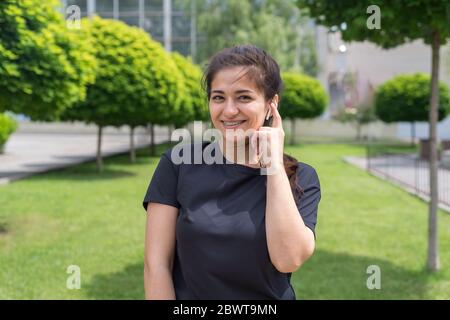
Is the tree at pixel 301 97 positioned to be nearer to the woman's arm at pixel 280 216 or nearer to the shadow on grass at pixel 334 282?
the shadow on grass at pixel 334 282

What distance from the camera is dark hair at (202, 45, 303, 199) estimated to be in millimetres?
2010

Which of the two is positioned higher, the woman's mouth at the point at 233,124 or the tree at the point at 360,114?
the tree at the point at 360,114

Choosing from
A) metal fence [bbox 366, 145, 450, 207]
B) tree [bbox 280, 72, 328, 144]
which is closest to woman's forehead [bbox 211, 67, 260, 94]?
metal fence [bbox 366, 145, 450, 207]

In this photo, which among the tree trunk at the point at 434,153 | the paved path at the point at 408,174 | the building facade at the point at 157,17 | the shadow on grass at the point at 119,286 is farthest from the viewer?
the building facade at the point at 157,17

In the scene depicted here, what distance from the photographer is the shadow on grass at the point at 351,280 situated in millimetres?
6055

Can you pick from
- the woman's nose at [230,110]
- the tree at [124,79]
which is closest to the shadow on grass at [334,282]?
the woman's nose at [230,110]

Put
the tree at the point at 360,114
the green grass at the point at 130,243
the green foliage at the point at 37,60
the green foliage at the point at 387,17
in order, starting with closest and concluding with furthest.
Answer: the green foliage at the point at 387,17 < the green grass at the point at 130,243 < the green foliage at the point at 37,60 < the tree at the point at 360,114

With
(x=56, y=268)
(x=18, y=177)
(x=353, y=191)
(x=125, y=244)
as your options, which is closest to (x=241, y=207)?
(x=56, y=268)

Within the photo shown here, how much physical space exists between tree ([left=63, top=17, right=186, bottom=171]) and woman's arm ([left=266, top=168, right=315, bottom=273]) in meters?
14.4

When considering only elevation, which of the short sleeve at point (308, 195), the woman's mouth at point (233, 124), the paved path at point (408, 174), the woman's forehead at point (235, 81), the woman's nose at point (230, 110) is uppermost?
the woman's forehead at point (235, 81)

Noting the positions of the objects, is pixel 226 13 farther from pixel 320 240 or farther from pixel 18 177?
pixel 320 240

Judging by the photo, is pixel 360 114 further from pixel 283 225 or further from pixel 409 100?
pixel 283 225

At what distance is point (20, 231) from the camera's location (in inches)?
361
